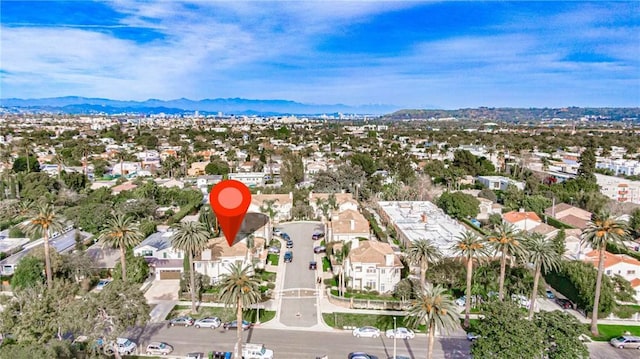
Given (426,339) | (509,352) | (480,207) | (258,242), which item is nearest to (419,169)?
(480,207)

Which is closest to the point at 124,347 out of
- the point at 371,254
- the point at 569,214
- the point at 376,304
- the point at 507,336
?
the point at 376,304

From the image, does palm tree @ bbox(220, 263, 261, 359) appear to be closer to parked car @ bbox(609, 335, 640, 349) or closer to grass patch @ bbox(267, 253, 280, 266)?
grass patch @ bbox(267, 253, 280, 266)

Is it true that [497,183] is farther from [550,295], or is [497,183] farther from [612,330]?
[612,330]

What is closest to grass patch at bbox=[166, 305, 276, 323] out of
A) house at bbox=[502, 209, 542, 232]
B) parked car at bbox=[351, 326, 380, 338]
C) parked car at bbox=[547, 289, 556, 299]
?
parked car at bbox=[351, 326, 380, 338]

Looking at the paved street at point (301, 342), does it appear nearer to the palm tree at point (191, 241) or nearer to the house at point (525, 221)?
the palm tree at point (191, 241)

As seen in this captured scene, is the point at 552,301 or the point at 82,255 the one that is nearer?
the point at 552,301

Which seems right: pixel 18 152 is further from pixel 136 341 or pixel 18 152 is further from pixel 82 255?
pixel 136 341

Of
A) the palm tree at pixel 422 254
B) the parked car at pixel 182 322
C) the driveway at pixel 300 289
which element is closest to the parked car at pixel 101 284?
the parked car at pixel 182 322

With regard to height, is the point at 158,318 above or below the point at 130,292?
below
